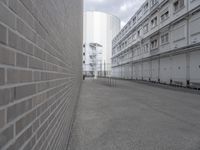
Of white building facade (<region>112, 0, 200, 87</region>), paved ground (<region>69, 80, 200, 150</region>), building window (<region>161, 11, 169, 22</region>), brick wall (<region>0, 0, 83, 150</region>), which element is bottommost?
paved ground (<region>69, 80, 200, 150</region>)

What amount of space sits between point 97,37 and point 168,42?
3374cm

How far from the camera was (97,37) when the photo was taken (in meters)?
49.4

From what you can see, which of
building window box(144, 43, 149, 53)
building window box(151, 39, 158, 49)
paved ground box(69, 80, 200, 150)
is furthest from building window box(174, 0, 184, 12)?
paved ground box(69, 80, 200, 150)

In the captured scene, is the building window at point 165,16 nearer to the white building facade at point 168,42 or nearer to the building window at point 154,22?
the white building facade at point 168,42

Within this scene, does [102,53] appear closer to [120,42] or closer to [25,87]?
[120,42]

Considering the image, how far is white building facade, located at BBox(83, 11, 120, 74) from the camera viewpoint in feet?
155

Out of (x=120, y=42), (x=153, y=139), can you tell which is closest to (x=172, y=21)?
(x=153, y=139)

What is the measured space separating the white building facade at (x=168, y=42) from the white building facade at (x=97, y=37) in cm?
2009

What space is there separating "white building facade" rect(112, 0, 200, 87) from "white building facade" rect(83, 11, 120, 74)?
2009 centimetres

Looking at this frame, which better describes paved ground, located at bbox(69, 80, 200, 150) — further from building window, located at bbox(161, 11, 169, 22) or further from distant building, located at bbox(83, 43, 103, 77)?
distant building, located at bbox(83, 43, 103, 77)

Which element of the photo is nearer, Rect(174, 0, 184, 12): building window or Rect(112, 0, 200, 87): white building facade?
Rect(112, 0, 200, 87): white building facade

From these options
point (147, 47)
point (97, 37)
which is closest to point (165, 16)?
point (147, 47)

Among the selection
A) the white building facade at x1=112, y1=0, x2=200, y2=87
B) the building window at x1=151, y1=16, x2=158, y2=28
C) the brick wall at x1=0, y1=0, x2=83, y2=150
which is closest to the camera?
the brick wall at x1=0, y1=0, x2=83, y2=150

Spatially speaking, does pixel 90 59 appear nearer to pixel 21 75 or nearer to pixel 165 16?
pixel 165 16
